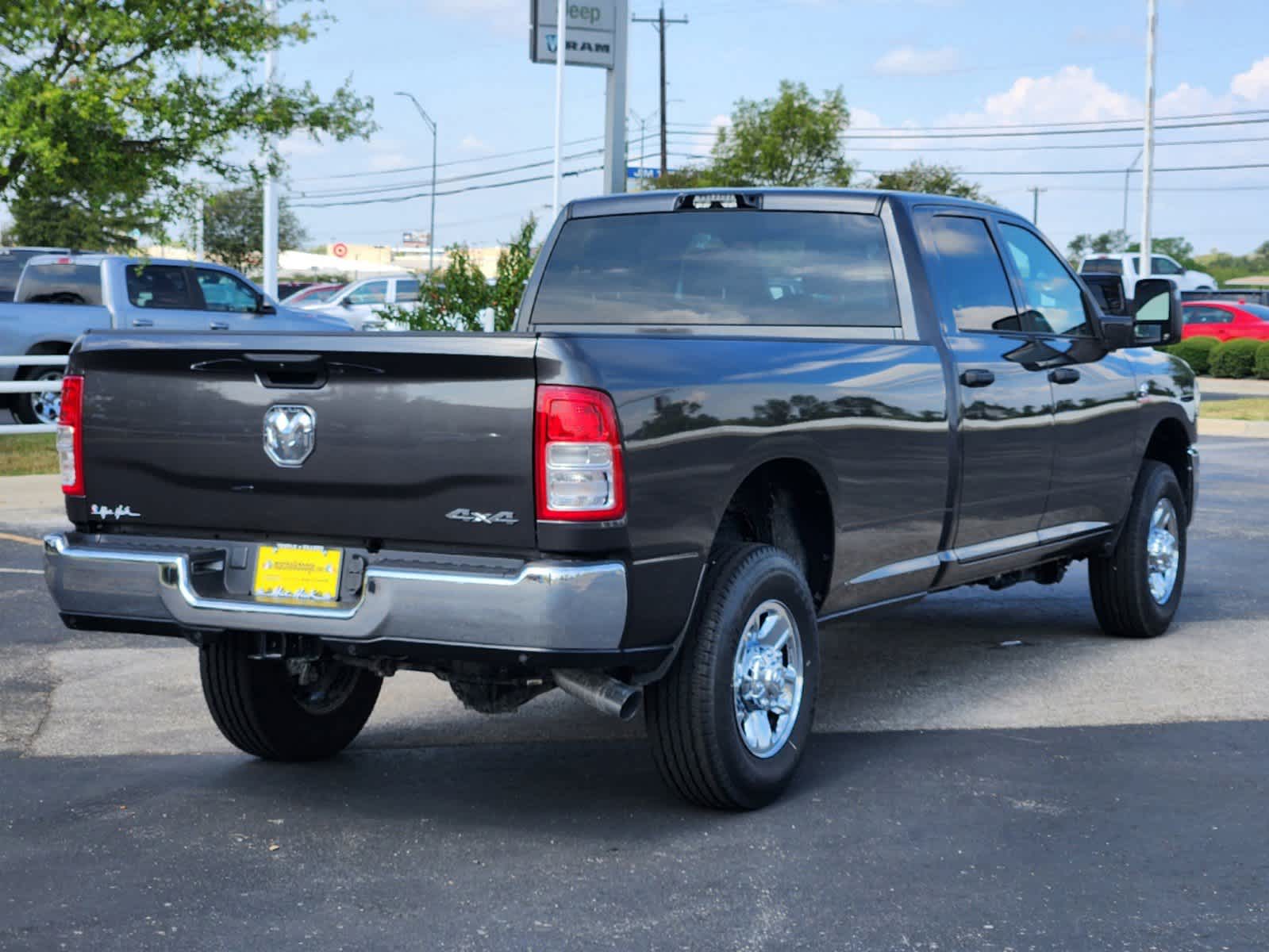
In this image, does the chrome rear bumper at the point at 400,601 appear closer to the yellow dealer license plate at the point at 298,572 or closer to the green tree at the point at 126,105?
the yellow dealer license plate at the point at 298,572

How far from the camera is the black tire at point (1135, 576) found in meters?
8.02

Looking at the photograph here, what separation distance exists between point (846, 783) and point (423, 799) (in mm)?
1358

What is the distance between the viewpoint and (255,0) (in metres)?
19.7

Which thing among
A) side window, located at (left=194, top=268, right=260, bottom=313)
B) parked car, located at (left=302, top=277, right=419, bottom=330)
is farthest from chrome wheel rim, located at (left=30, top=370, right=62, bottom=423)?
parked car, located at (left=302, top=277, right=419, bottom=330)

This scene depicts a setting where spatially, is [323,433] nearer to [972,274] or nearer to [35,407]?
[972,274]

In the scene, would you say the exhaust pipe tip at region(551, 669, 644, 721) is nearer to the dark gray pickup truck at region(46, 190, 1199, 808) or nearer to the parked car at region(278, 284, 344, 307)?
the dark gray pickup truck at region(46, 190, 1199, 808)

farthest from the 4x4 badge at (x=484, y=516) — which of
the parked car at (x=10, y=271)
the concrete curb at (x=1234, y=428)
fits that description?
the concrete curb at (x=1234, y=428)

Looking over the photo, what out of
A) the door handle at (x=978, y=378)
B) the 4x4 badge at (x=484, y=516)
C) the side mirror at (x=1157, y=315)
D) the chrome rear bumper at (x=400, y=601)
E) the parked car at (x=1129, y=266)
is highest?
the parked car at (x=1129, y=266)

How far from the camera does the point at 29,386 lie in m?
16.6

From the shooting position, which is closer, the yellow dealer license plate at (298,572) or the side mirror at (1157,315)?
the yellow dealer license plate at (298,572)

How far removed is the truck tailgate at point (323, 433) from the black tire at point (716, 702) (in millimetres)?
720

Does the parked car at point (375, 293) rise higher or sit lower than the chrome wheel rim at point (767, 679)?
higher

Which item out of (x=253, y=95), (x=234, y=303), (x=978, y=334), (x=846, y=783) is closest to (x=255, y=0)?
(x=253, y=95)

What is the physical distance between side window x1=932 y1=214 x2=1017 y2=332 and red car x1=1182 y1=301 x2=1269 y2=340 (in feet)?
108
